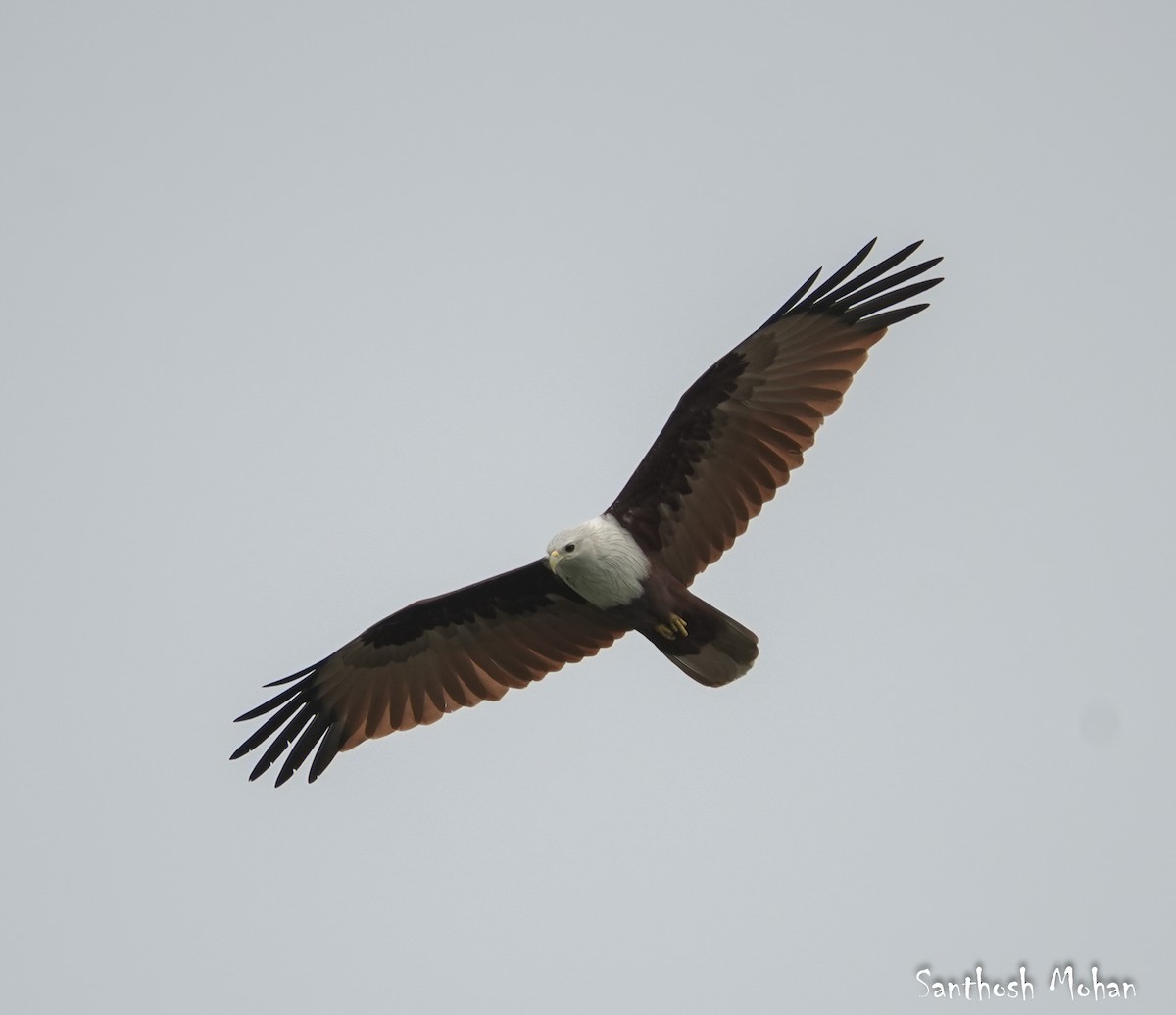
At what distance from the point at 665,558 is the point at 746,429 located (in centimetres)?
101

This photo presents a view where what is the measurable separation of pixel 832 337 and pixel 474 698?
11.7 feet

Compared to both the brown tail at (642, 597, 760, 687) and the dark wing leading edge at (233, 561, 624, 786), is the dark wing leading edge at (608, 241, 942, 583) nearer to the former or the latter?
the brown tail at (642, 597, 760, 687)

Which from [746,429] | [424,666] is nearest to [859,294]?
[746,429]

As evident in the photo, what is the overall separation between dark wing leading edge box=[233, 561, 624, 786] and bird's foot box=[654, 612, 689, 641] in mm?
668

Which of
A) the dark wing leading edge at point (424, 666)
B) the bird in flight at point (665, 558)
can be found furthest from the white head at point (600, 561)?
the dark wing leading edge at point (424, 666)

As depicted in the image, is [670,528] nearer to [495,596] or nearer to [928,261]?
[495,596]

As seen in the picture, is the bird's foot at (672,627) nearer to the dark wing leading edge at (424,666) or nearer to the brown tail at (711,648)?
the brown tail at (711,648)

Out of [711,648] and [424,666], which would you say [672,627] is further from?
[424,666]

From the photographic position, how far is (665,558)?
12.1 metres

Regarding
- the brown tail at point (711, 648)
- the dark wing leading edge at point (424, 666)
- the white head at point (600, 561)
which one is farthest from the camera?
the dark wing leading edge at point (424, 666)

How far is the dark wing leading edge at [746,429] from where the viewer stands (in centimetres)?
1209

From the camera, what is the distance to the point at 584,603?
12.3 meters

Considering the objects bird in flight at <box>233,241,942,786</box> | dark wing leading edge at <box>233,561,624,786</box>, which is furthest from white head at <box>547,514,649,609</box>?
dark wing leading edge at <box>233,561,624,786</box>

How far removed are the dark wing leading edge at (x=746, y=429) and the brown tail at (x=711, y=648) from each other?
0.49m
